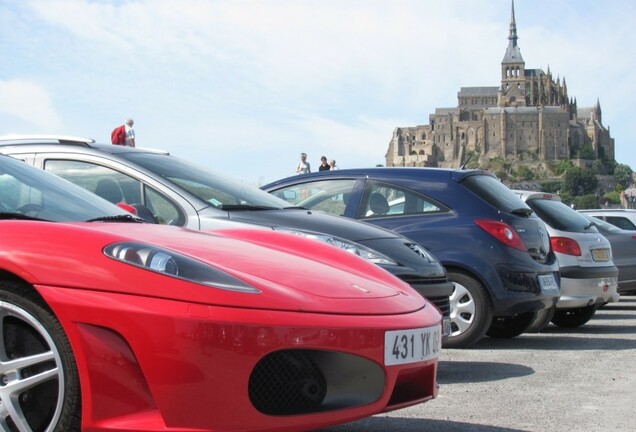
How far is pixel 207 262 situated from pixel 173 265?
18cm

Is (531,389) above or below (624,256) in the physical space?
Result: below

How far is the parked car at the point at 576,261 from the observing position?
9961 mm

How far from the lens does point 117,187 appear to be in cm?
667

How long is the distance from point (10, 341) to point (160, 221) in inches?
107

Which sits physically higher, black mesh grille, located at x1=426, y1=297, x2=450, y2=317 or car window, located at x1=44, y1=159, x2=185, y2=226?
car window, located at x1=44, y1=159, x2=185, y2=226

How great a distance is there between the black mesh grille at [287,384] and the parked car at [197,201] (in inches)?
99.9

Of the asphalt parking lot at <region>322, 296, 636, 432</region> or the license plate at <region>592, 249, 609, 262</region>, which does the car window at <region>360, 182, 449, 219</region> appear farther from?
the license plate at <region>592, 249, 609, 262</region>

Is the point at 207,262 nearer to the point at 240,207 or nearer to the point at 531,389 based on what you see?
the point at 240,207

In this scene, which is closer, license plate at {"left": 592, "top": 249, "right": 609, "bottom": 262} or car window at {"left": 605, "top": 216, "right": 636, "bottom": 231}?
license plate at {"left": 592, "top": 249, "right": 609, "bottom": 262}

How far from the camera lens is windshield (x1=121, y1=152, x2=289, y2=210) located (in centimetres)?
663

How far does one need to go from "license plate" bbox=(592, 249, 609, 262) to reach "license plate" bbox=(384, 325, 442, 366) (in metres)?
6.46

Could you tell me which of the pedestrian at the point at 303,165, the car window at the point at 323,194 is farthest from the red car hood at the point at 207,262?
the pedestrian at the point at 303,165

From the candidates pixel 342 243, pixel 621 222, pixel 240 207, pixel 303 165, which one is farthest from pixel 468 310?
pixel 303 165

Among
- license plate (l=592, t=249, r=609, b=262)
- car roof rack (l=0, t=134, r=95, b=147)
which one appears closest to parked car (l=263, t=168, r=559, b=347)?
license plate (l=592, t=249, r=609, b=262)
